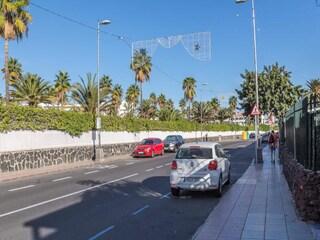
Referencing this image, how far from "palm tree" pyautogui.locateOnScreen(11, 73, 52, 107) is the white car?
108 feet

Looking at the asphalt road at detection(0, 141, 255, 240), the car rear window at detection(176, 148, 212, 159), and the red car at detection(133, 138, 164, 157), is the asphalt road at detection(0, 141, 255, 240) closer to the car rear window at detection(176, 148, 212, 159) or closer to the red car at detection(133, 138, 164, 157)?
the car rear window at detection(176, 148, 212, 159)

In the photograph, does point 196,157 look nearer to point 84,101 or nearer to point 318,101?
point 318,101

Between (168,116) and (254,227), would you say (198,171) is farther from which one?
(168,116)

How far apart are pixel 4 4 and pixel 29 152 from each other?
32.9ft

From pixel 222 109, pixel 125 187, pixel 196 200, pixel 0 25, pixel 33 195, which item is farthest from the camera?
pixel 222 109

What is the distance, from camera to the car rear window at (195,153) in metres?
11.6

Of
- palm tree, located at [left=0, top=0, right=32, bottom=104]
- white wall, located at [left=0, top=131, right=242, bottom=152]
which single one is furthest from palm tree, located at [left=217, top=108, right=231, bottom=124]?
palm tree, located at [left=0, top=0, right=32, bottom=104]

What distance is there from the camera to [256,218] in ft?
26.6

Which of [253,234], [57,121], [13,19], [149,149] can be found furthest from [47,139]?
[253,234]

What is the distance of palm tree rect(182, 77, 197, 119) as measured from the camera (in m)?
86.4

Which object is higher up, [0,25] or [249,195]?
[0,25]

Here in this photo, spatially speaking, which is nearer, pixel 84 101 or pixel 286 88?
pixel 286 88

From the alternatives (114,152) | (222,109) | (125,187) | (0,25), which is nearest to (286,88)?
(114,152)

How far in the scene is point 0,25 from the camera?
77.3 ft
